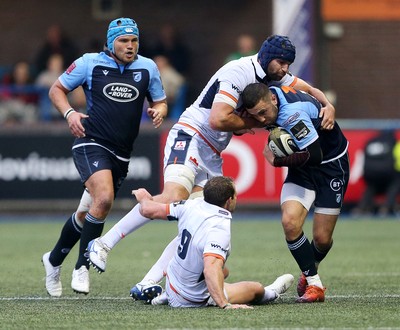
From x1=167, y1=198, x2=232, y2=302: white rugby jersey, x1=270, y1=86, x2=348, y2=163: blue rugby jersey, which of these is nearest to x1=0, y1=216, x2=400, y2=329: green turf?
x1=167, y1=198, x2=232, y2=302: white rugby jersey

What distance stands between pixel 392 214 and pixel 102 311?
11.0m

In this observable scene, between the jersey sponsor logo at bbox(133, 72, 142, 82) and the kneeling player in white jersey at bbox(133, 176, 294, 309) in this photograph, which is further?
the jersey sponsor logo at bbox(133, 72, 142, 82)

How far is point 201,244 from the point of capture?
767 cm

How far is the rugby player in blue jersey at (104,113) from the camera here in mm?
9023

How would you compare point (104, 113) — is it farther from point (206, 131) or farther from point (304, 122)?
point (304, 122)

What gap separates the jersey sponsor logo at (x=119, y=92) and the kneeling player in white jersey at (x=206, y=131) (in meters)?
0.49

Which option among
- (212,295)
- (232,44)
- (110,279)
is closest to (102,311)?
(212,295)

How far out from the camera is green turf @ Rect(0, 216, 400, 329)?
712 cm

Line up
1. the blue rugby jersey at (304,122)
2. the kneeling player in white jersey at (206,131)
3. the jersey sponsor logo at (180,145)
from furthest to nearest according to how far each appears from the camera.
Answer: the jersey sponsor logo at (180,145) < the kneeling player in white jersey at (206,131) < the blue rugby jersey at (304,122)

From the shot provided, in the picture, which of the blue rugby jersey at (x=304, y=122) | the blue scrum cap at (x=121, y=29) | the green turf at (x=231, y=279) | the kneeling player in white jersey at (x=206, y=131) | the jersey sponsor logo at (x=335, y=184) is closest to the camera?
the green turf at (x=231, y=279)

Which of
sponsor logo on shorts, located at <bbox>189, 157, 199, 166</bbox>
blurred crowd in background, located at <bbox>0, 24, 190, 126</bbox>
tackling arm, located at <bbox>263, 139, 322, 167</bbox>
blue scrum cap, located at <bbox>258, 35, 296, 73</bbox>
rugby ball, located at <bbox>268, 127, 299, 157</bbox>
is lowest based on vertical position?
blurred crowd in background, located at <bbox>0, 24, 190, 126</bbox>

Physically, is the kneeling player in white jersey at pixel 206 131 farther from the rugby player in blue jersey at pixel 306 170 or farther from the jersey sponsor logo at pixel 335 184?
the jersey sponsor logo at pixel 335 184

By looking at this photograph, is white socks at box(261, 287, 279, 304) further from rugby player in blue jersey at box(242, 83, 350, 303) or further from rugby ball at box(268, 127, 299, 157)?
rugby ball at box(268, 127, 299, 157)

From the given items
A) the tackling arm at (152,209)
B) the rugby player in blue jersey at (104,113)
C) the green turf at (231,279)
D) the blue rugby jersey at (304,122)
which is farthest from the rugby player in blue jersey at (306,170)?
the rugby player in blue jersey at (104,113)
